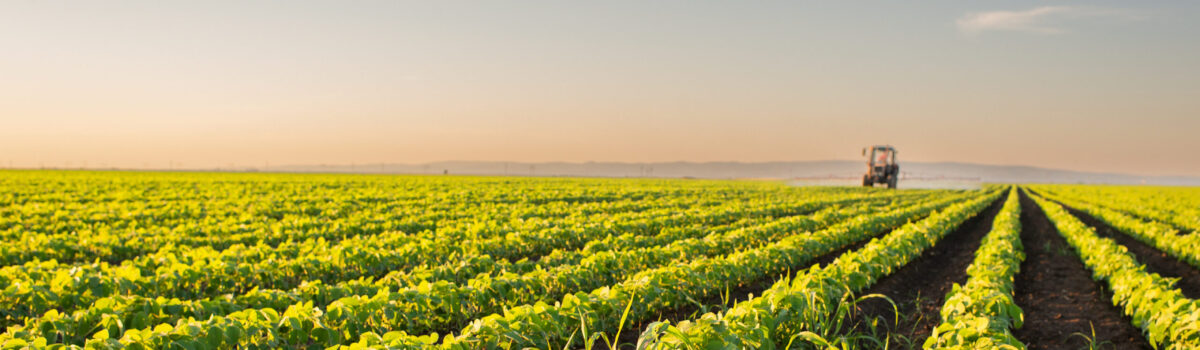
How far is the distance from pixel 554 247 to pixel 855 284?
629 cm

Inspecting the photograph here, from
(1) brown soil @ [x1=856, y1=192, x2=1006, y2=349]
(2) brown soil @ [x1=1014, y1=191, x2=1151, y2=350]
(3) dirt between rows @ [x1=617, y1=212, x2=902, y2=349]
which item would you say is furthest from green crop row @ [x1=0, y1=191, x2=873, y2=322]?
(2) brown soil @ [x1=1014, y1=191, x2=1151, y2=350]

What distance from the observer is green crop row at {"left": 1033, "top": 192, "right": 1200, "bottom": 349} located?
16.9 ft

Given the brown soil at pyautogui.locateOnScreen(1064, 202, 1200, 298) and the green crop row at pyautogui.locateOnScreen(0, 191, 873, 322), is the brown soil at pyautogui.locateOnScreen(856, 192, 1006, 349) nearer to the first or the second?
the brown soil at pyautogui.locateOnScreen(1064, 202, 1200, 298)

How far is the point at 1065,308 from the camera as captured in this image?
7613 mm

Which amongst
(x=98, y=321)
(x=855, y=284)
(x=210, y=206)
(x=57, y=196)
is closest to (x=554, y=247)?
(x=855, y=284)

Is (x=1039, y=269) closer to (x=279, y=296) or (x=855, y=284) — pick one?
(x=855, y=284)

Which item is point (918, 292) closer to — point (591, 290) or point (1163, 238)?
point (591, 290)

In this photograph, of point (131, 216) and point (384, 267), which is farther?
point (131, 216)

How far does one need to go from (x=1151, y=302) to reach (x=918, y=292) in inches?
91.3

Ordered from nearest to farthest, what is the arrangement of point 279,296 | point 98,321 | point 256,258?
point 98,321 → point 279,296 → point 256,258

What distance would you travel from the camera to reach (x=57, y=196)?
27031 millimetres

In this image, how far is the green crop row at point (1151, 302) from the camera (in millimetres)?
5141

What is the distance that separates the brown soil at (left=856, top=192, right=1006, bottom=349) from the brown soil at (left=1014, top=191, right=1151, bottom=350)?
3.02 ft

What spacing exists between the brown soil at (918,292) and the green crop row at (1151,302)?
72.6 inches
